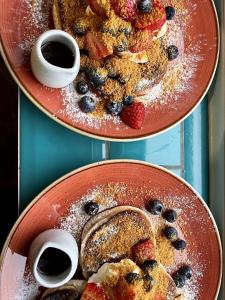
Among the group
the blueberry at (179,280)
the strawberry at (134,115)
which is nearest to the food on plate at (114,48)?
the strawberry at (134,115)

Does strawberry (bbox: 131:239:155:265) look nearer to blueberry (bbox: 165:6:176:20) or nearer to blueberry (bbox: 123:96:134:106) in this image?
blueberry (bbox: 123:96:134:106)

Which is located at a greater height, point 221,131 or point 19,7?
point 19,7

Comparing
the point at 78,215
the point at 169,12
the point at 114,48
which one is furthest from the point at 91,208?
the point at 169,12

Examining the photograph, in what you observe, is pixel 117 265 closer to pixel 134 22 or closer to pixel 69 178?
pixel 69 178

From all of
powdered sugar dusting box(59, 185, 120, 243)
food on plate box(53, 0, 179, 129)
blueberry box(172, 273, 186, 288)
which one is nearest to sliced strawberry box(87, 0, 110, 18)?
food on plate box(53, 0, 179, 129)

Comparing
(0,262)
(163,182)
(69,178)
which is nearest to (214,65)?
(163,182)

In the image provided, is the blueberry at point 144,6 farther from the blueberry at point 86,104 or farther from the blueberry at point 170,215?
the blueberry at point 170,215

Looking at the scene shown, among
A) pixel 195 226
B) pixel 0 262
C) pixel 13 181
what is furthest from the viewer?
pixel 13 181
